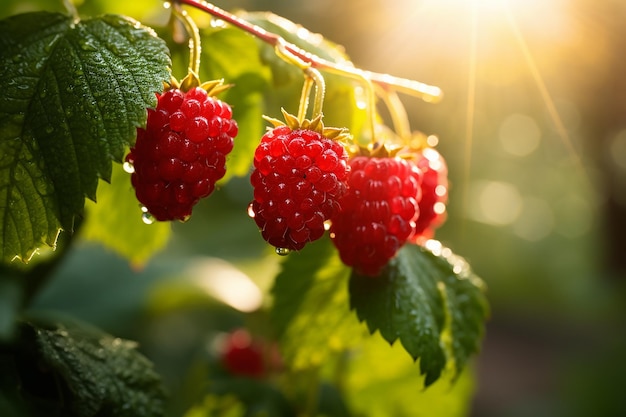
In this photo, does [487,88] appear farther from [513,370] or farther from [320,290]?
[320,290]

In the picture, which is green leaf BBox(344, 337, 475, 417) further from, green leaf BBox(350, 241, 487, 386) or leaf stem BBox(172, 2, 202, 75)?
leaf stem BBox(172, 2, 202, 75)

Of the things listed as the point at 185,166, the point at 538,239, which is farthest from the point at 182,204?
the point at 538,239

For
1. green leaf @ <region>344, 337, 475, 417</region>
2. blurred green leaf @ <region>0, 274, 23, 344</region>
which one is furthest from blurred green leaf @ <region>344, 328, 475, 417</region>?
blurred green leaf @ <region>0, 274, 23, 344</region>

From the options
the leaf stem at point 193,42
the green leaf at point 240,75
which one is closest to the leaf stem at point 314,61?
the leaf stem at point 193,42

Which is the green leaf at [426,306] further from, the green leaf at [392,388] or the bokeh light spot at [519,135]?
the bokeh light spot at [519,135]

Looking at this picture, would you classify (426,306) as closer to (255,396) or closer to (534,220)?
(255,396)

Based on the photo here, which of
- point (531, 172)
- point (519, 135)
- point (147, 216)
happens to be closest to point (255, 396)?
point (147, 216)
